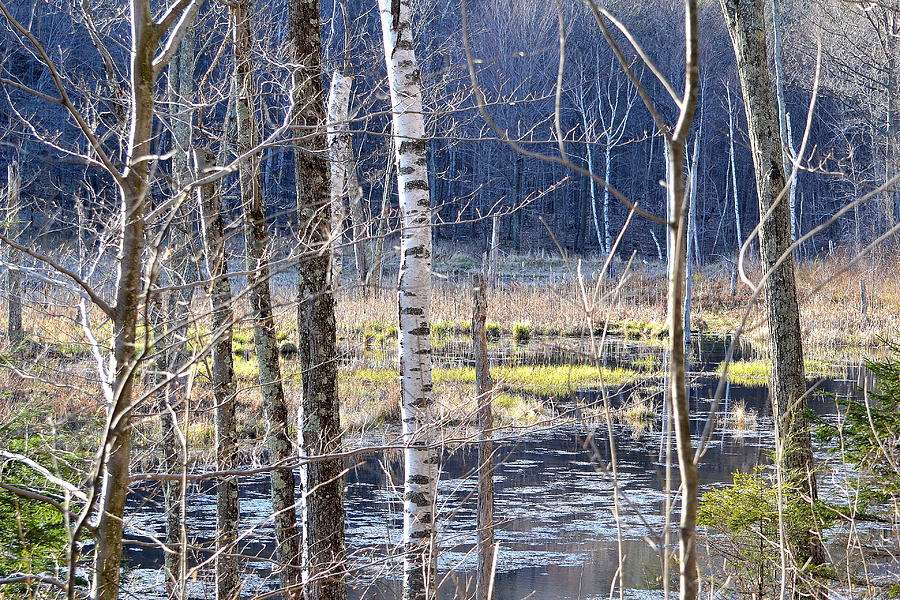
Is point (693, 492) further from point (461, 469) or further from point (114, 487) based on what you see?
point (461, 469)

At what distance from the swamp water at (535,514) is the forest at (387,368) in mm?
56

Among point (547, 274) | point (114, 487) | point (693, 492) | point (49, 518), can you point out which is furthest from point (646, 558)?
point (547, 274)

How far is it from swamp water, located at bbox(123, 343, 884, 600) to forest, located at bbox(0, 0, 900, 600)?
0.06 metres

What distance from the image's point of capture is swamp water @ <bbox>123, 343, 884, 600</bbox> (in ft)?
23.5

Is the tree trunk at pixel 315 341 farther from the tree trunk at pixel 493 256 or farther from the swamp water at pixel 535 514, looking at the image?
the tree trunk at pixel 493 256

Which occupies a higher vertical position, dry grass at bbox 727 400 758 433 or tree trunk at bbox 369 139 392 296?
tree trunk at bbox 369 139 392 296

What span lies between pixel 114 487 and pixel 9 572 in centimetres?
198

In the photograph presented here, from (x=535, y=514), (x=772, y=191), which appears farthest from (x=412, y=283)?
(x=535, y=514)

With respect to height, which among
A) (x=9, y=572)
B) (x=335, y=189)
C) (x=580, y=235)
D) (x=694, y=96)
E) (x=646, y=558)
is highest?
(x=580, y=235)

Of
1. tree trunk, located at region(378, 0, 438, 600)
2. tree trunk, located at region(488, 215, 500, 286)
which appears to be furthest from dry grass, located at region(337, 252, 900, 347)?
tree trunk, located at region(378, 0, 438, 600)

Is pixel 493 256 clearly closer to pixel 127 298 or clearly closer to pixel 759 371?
pixel 759 371

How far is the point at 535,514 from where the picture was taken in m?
8.95

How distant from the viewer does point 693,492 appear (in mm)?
1064

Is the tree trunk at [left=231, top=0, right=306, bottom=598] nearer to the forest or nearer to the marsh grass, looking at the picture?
the forest
